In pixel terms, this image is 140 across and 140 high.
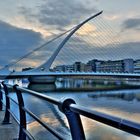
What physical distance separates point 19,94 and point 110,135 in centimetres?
911

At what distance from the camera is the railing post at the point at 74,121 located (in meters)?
1.66

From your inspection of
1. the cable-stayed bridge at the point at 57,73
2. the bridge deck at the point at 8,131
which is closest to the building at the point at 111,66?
the cable-stayed bridge at the point at 57,73

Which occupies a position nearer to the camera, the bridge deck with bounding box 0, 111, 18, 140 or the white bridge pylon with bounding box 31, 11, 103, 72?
the bridge deck with bounding box 0, 111, 18, 140

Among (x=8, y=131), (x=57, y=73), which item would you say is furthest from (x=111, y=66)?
(x=8, y=131)

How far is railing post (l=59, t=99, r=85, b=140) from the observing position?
65.4 inches

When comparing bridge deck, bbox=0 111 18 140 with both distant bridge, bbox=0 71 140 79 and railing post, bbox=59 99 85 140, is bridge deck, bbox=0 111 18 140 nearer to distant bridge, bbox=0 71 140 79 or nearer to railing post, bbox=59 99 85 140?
railing post, bbox=59 99 85 140

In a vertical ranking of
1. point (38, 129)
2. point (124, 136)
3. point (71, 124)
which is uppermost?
point (71, 124)

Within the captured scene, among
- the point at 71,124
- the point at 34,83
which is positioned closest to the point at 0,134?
the point at 71,124

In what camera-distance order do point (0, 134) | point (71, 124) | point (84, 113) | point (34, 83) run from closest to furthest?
point (84, 113)
point (71, 124)
point (0, 134)
point (34, 83)

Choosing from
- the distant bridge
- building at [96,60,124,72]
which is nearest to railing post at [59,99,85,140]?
the distant bridge

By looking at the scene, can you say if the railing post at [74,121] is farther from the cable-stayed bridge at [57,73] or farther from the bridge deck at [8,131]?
the cable-stayed bridge at [57,73]

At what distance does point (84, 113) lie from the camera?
4.87 ft

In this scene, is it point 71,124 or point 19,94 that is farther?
point 19,94

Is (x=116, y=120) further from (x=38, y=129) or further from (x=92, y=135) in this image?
(x=92, y=135)
